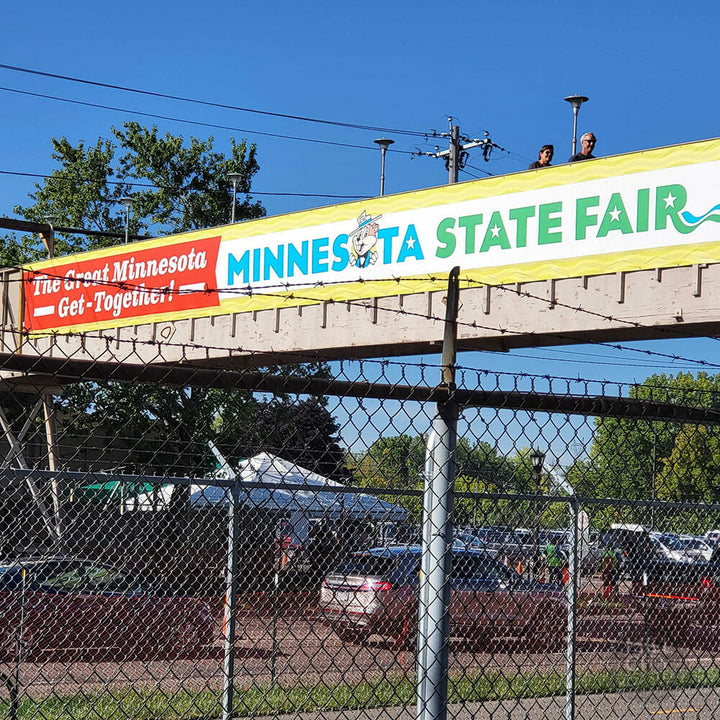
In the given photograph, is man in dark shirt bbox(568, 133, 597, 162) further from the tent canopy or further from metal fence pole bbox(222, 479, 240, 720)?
metal fence pole bbox(222, 479, 240, 720)

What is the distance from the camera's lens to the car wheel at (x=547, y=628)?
923 cm

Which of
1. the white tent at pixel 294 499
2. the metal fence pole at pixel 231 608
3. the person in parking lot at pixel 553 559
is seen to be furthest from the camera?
the person in parking lot at pixel 553 559

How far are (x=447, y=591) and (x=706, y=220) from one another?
34.6 ft

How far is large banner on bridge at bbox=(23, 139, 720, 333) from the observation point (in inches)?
530

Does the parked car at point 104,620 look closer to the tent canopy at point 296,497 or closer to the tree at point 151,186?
the tent canopy at point 296,497

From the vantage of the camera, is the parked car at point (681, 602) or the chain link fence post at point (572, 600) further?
the parked car at point (681, 602)

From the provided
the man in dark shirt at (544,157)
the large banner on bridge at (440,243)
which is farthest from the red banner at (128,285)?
the man in dark shirt at (544,157)

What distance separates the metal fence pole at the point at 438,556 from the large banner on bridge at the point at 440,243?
7.49 metres

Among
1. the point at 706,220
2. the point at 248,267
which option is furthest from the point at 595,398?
the point at 248,267

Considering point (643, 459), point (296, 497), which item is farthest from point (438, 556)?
point (296, 497)

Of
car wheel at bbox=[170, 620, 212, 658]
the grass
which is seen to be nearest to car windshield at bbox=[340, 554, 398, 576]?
the grass

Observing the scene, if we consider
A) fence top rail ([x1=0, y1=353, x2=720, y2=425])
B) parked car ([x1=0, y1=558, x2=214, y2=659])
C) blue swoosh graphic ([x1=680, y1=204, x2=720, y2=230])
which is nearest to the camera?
fence top rail ([x1=0, y1=353, x2=720, y2=425])

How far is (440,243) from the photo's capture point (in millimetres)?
15547

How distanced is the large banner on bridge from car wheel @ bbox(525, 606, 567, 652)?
392 cm
